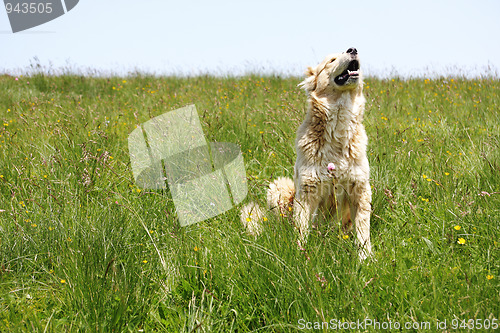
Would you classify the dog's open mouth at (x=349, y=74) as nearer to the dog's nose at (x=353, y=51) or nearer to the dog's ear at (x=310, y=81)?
the dog's nose at (x=353, y=51)

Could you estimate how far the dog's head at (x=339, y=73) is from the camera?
3143 mm

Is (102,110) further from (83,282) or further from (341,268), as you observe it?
(341,268)

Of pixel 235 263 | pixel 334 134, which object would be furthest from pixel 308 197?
pixel 235 263

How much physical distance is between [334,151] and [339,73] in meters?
0.65

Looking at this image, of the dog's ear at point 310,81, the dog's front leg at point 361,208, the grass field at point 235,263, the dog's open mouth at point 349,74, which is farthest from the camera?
the dog's ear at point 310,81

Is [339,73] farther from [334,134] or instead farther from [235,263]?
[235,263]

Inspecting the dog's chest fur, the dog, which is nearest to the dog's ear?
the dog

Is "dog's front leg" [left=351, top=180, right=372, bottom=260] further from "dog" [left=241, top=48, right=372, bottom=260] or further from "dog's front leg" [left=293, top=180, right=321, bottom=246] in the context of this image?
"dog's front leg" [left=293, top=180, right=321, bottom=246]

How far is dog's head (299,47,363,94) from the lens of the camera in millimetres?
3143

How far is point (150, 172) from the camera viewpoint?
374 centimetres

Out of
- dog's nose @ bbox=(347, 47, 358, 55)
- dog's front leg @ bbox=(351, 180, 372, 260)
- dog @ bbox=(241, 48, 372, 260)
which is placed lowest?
dog's front leg @ bbox=(351, 180, 372, 260)

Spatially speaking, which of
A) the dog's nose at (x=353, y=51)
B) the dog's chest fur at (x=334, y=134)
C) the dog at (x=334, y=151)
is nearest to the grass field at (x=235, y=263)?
the dog at (x=334, y=151)

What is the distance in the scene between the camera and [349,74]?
318cm

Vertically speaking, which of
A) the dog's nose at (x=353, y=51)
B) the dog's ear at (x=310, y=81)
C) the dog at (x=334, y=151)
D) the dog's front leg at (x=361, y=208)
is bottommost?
the dog's front leg at (x=361, y=208)
